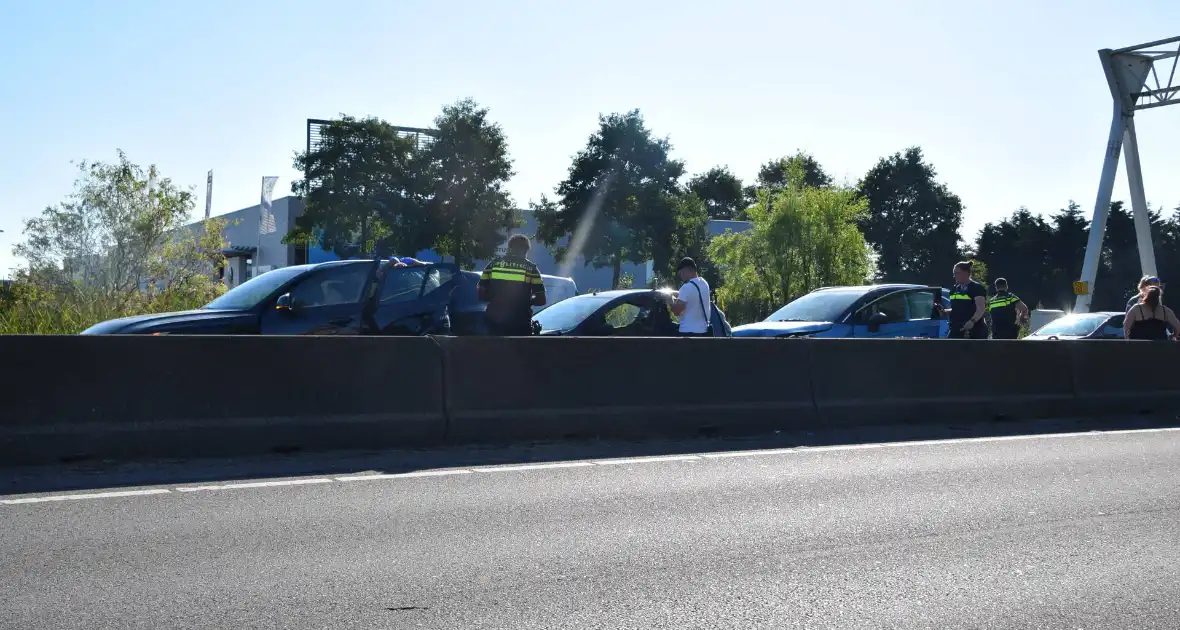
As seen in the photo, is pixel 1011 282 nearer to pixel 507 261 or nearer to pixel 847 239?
pixel 847 239

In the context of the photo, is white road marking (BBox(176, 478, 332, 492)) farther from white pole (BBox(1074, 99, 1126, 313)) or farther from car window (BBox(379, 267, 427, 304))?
white pole (BBox(1074, 99, 1126, 313))

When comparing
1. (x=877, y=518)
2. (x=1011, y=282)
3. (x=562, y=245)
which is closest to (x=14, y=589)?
(x=877, y=518)

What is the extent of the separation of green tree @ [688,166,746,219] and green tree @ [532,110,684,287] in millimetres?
39521

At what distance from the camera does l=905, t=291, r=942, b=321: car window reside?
16.4 metres

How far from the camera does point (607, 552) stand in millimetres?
5711

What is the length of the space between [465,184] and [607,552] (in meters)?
47.7

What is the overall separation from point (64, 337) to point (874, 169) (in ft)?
278

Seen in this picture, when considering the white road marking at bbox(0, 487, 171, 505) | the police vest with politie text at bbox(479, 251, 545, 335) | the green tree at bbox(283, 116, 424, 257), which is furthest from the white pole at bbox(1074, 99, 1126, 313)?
the green tree at bbox(283, 116, 424, 257)

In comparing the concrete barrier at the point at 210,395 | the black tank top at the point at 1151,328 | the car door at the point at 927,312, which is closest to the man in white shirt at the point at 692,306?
the concrete barrier at the point at 210,395

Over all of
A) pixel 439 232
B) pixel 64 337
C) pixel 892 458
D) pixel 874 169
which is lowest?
pixel 892 458

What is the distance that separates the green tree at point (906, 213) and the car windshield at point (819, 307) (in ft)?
230

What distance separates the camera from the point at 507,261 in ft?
36.9

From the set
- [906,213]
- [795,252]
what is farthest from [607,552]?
[906,213]

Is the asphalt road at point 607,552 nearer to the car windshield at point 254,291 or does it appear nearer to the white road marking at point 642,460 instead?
the white road marking at point 642,460
